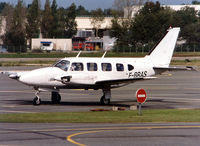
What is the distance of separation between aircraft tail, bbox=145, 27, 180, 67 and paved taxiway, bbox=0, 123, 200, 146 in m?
10.0

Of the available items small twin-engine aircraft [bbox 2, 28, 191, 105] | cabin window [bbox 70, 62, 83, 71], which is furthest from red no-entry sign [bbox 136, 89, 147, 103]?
cabin window [bbox 70, 62, 83, 71]

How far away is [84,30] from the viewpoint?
126 m

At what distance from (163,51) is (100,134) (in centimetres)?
1344

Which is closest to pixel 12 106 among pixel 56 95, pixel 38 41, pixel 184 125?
pixel 56 95

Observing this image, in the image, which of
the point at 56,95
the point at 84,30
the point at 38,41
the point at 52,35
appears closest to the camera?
the point at 56,95

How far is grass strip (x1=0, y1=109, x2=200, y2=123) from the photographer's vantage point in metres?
17.8

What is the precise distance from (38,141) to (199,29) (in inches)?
3632

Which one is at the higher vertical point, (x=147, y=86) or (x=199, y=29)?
(x=199, y=29)

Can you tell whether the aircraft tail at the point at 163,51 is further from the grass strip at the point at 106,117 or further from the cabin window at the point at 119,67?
the grass strip at the point at 106,117

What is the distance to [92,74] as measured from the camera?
80.8ft

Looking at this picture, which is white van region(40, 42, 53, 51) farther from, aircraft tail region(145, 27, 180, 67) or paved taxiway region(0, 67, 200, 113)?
aircraft tail region(145, 27, 180, 67)

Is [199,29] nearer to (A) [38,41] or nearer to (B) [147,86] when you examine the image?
(A) [38,41]

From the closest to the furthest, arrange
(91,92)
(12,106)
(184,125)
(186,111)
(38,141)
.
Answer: (38,141) < (184,125) < (186,111) < (12,106) < (91,92)

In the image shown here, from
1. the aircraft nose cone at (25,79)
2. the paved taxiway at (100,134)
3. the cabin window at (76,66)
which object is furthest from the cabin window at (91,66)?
the paved taxiway at (100,134)
